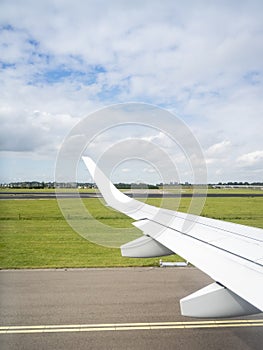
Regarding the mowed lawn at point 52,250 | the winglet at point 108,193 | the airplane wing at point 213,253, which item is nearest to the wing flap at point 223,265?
the airplane wing at point 213,253

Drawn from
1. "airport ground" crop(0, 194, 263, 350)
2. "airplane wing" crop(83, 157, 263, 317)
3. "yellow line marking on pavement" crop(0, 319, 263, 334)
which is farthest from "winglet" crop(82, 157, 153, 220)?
"yellow line marking on pavement" crop(0, 319, 263, 334)

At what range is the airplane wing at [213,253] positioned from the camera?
2326 millimetres

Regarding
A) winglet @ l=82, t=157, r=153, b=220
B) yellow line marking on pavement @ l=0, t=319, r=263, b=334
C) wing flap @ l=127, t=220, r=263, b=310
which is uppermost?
winglet @ l=82, t=157, r=153, b=220

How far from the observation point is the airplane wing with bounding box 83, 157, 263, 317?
233cm

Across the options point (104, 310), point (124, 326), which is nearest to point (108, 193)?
point (104, 310)

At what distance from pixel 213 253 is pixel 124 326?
2.07m

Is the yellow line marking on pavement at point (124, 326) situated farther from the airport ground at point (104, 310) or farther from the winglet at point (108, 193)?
the winglet at point (108, 193)

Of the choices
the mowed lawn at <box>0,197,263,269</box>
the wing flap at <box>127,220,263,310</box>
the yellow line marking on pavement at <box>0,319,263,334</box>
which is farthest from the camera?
the mowed lawn at <box>0,197,263,269</box>

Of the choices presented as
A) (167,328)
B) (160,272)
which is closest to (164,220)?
(167,328)

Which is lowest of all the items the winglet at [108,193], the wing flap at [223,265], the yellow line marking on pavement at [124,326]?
the yellow line marking on pavement at [124,326]

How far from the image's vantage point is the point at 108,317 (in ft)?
15.8

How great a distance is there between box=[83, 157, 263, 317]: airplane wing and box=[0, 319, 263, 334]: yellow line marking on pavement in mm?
872

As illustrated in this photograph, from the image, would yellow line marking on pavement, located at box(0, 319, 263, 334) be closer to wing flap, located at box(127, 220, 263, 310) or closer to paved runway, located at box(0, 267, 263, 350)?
paved runway, located at box(0, 267, 263, 350)

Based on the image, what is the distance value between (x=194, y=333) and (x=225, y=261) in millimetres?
2015
